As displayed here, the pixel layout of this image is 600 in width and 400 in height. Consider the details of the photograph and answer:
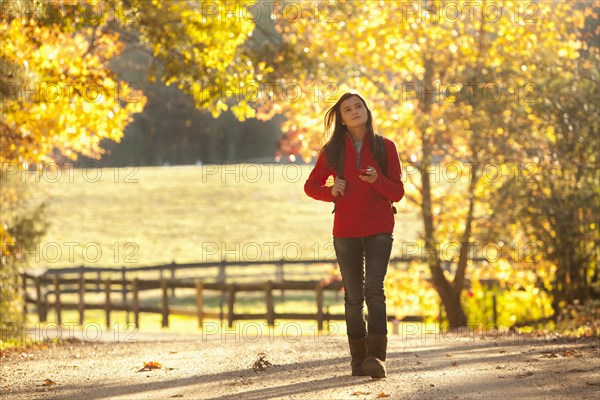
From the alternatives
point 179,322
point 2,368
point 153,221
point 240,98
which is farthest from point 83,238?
point 2,368

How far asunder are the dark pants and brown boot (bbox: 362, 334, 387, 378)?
52 millimetres

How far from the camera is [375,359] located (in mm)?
7406

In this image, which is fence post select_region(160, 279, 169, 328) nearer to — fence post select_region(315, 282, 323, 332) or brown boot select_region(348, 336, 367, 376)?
fence post select_region(315, 282, 323, 332)

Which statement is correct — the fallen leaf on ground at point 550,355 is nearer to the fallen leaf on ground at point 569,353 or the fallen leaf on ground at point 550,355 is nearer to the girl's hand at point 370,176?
the fallen leaf on ground at point 569,353

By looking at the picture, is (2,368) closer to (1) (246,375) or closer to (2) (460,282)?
(1) (246,375)

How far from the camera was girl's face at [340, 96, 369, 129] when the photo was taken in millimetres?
7469

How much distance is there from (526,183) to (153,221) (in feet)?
120

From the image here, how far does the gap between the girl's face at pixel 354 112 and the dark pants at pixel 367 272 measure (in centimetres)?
88

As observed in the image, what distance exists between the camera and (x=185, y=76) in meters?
13.4

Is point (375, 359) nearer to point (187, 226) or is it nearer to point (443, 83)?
point (443, 83)

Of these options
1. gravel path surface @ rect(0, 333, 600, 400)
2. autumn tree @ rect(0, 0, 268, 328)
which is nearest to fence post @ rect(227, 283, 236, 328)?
autumn tree @ rect(0, 0, 268, 328)

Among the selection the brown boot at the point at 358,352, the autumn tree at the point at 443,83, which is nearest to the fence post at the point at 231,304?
the autumn tree at the point at 443,83

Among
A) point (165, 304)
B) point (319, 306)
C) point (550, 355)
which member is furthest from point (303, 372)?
point (165, 304)

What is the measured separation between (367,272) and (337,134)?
3.62ft
